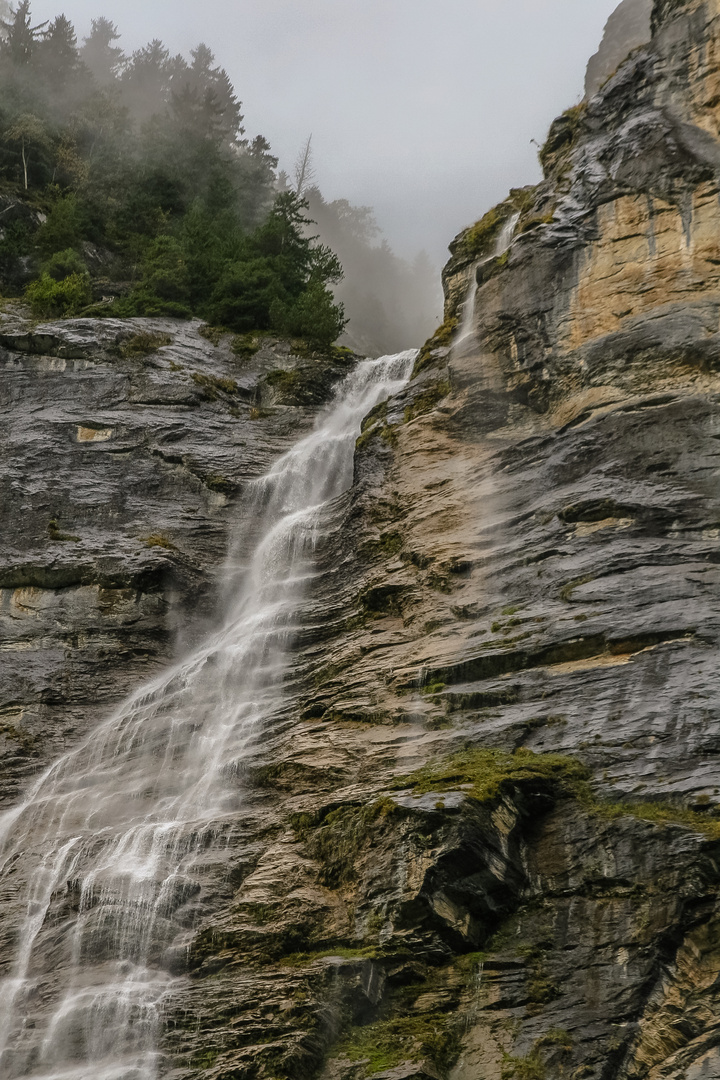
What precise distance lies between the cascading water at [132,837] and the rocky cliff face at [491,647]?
0.58 m

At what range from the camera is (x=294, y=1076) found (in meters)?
11.6

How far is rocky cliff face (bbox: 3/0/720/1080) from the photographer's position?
1177 cm

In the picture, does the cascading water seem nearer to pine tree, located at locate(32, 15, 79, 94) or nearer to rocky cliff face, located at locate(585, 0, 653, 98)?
pine tree, located at locate(32, 15, 79, 94)

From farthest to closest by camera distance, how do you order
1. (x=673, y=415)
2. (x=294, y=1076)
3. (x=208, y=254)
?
(x=208, y=254) < (x=673, y=415) < (x=294, y=1076)

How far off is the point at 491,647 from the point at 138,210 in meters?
34.4

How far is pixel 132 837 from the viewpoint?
52.7 feet

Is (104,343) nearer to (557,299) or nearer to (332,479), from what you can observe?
(332,479)

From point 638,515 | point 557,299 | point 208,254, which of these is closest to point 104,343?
point 208,254

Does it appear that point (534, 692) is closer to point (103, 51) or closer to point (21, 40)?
point (21, 40)

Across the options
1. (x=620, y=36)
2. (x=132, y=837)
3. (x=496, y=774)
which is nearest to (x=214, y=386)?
(x=132, y=837)

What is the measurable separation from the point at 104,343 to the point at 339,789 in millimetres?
20981

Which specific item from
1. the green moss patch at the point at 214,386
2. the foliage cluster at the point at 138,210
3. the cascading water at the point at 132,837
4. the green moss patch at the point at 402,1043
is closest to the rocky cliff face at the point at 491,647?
the green moss patch at the point at 402,1043

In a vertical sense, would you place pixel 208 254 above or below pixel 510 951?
above

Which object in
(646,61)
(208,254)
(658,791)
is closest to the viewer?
(658,791)
